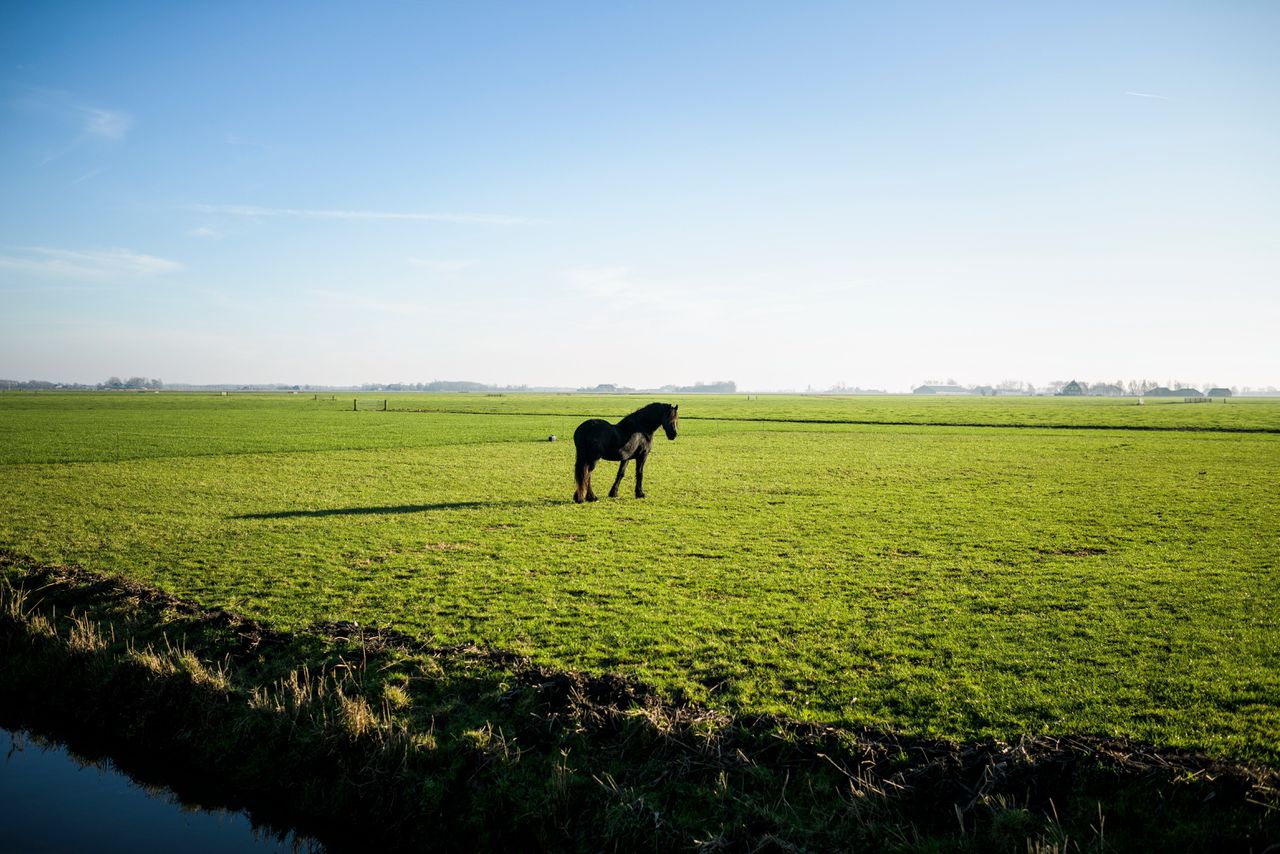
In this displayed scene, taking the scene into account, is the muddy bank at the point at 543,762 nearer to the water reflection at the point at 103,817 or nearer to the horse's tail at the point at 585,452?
the water reflection at the point at 103,817

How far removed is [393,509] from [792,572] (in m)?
11.3

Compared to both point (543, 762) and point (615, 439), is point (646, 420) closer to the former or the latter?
point (615, 439)

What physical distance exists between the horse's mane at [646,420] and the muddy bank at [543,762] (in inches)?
436

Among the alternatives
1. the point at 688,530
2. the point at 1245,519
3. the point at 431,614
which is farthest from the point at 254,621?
the point at 1245,519

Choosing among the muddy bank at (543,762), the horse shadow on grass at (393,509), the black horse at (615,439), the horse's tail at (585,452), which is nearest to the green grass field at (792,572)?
the horse shadow on grass at (393,509)

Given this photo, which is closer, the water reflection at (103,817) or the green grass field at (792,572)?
the water reflection at (103,817)

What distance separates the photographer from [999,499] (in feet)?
68.5

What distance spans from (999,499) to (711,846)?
18.3 m

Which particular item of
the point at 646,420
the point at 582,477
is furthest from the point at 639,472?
the point at 582,477

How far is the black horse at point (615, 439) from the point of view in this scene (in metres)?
18.7

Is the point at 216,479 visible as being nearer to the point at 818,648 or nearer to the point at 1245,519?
the point at 818,648

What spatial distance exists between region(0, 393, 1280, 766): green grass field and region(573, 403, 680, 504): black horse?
110cm

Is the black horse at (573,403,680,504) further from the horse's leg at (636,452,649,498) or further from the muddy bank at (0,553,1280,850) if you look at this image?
the muddy bank at (0,553,1280,850)

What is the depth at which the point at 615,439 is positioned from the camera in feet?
62.8
